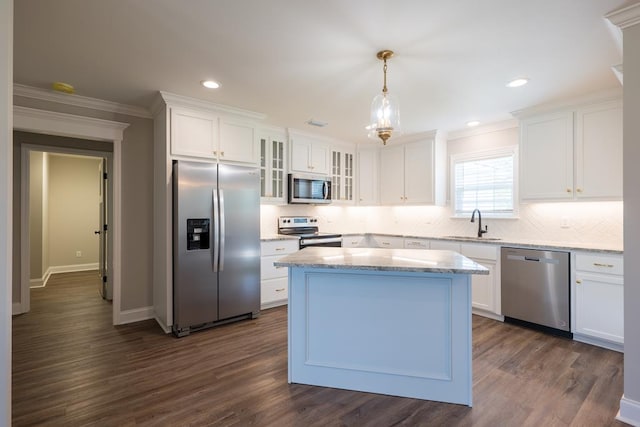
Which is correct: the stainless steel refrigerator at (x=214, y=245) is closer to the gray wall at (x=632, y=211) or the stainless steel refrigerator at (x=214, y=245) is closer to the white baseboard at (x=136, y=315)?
the white baseboard at (x=136, y=315)

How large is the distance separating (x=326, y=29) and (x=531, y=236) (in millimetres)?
3449

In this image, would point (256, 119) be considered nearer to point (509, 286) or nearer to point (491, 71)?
point (491, 71)

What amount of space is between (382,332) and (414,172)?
3.18 meters

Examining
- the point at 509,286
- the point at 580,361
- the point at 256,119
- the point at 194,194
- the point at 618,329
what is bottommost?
the point at 580,361

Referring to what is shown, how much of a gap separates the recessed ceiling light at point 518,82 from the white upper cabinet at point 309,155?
8.57 ft

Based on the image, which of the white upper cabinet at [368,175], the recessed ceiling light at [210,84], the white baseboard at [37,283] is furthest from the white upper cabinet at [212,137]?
the white baseboard at [37,283]

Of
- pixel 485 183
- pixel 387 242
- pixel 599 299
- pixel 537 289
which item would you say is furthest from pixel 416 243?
pixel 599 299

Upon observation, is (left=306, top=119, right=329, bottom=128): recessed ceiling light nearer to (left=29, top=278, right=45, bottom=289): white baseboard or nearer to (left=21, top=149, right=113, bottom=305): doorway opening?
(left=21, top=149, right=113, bottom=305): doorway opening

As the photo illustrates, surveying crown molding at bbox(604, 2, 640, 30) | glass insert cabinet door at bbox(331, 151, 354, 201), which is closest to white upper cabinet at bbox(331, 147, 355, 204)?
glass insert cabinet door at bbox(331, 151, 354, 201)

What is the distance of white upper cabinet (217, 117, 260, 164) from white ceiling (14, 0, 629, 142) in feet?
1.05

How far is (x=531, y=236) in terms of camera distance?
3799mm

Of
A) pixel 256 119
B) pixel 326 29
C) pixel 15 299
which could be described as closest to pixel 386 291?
pixel 326 29

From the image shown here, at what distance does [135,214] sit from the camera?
11.8 feet

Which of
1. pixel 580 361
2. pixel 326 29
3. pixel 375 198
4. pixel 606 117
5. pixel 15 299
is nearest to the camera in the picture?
pixel 326 29
